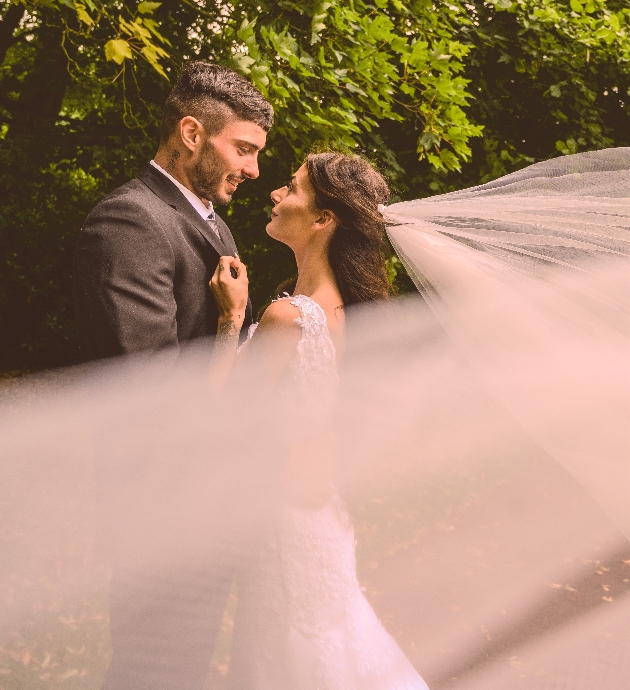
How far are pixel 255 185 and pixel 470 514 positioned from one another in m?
3.72

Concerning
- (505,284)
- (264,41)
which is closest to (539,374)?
(505,284)

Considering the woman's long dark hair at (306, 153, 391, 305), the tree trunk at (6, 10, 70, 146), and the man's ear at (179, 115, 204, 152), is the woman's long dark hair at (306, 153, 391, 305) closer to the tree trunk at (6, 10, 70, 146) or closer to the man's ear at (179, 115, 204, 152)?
the man's ear at (179, 115, 204, 152)

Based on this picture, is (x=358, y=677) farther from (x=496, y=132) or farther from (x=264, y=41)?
(x=496, y=132)

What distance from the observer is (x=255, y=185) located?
5.57 m

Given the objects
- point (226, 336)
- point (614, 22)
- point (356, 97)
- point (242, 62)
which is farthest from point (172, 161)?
point (614, 22)

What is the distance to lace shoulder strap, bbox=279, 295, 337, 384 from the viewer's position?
2.15m

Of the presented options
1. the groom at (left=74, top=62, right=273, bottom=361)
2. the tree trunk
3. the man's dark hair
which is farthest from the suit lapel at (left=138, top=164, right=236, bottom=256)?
the tree trunk

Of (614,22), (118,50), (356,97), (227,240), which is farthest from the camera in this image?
(614,22)

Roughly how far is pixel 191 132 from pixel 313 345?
2.88 ft

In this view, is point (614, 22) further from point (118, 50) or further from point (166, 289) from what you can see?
point (166, 289)

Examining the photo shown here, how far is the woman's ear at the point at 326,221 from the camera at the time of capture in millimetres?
2318

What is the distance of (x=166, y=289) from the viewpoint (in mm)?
2041

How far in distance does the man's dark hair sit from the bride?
315 mm

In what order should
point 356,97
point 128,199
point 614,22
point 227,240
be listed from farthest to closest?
point 614,22, point 356,97, point 227,240, point 128,199
